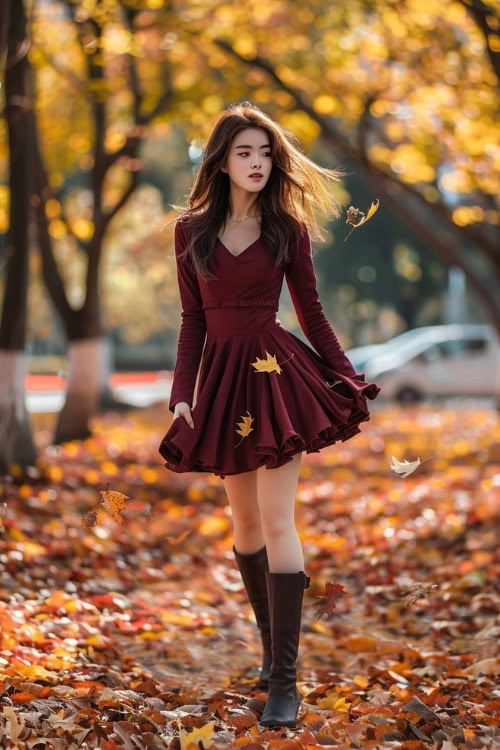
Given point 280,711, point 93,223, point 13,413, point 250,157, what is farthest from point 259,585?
point 93,223

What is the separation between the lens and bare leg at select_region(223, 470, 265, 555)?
413 centimetres

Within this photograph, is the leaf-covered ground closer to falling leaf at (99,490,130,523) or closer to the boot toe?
the boot toe

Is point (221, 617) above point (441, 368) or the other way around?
above

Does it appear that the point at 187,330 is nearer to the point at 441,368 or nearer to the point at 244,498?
the point at 244,498

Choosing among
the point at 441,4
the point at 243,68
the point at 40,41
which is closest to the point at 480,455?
the point at 441,4

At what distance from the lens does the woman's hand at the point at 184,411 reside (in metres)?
3.95

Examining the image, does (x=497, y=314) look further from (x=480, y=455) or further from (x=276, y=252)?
(x=276, y=252)

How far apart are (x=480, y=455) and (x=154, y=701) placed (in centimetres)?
871

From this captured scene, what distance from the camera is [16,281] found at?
29.0 ft

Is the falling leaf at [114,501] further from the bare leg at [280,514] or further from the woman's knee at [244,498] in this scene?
the bare leg at [280,514]

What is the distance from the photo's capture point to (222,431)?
12.8 feet

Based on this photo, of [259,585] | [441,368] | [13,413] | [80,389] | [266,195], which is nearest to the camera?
[266,195]

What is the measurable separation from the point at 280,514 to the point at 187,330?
2.50ft

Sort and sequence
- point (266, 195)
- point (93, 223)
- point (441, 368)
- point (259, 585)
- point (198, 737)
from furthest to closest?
point (441, 368)
point (93, 223)
point (259, 585)
point (266, 195)
point (198, 737)
